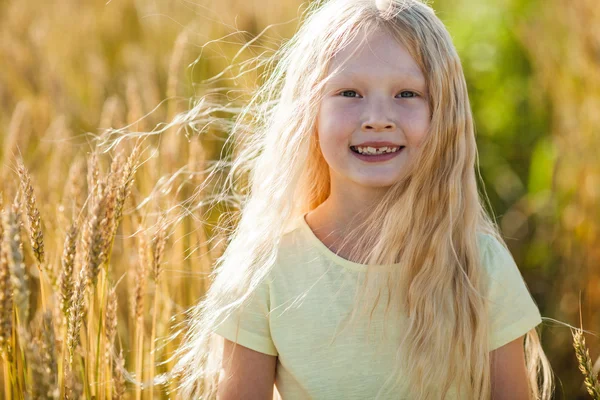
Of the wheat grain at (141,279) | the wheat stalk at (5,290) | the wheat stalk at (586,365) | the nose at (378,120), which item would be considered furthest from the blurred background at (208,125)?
the wheat stalk at (586,365)

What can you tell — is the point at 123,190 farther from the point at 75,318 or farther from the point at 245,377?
Result: the point at 245,377

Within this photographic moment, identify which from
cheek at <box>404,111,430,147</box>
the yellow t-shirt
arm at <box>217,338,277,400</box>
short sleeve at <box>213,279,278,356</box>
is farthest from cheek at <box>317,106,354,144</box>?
arm at <box>217,338,277,400</box>

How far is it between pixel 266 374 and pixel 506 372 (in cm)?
45

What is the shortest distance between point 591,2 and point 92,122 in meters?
1.92

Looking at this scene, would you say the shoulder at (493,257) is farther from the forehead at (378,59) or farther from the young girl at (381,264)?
the forehead at (378,59)

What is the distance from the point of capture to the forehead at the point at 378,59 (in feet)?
4.48

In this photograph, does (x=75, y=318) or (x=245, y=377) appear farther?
(x=245, y=377)

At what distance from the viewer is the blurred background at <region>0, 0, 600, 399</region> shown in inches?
73.7

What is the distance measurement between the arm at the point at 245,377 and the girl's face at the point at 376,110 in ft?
1.29

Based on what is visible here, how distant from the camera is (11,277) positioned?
95cm

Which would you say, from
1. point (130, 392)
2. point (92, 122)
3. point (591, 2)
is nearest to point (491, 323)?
point (130, 392)

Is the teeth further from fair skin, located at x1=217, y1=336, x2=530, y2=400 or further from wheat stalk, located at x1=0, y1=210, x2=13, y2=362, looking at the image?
wheat stalk, located at x1=0, y1=210, x2=13, y2=362

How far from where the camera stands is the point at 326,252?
4.73ft

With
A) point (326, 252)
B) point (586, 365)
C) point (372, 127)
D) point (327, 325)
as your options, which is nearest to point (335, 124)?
point (372, 127)
